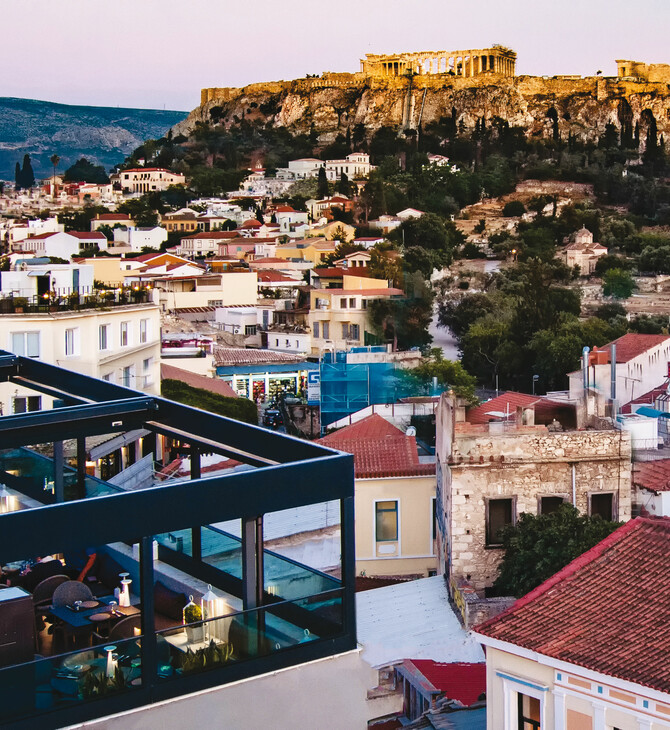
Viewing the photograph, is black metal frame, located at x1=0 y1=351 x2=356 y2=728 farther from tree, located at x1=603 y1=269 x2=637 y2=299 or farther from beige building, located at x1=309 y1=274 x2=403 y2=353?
tree, located at x1=603 y1=269 x2=637 y2=299

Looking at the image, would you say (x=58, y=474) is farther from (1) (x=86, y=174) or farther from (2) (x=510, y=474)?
(1) (x=86, y=174)

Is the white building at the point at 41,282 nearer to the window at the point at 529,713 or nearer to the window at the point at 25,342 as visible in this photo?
the window at the point at 25,342

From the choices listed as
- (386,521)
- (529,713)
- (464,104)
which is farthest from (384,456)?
(464,104)

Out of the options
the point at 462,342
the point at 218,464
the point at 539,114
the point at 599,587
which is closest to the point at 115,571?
the point at 599,587

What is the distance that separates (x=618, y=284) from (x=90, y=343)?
32733 millimetres

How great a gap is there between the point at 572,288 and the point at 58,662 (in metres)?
46.7

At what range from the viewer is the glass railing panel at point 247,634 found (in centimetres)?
466

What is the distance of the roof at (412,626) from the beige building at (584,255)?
42918 mm

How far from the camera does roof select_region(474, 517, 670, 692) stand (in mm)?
8203

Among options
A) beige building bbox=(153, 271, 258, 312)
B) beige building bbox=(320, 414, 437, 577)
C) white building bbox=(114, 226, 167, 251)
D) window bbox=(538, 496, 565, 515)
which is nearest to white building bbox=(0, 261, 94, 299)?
beige building bbox=(320, 414, 437, 577)

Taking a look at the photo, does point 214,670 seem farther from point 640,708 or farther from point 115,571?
point 640,708

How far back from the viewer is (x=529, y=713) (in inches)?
347

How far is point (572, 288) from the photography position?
49.7 m

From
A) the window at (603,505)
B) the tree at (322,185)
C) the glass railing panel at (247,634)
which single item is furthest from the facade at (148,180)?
the glass railing panel at (247,634)
